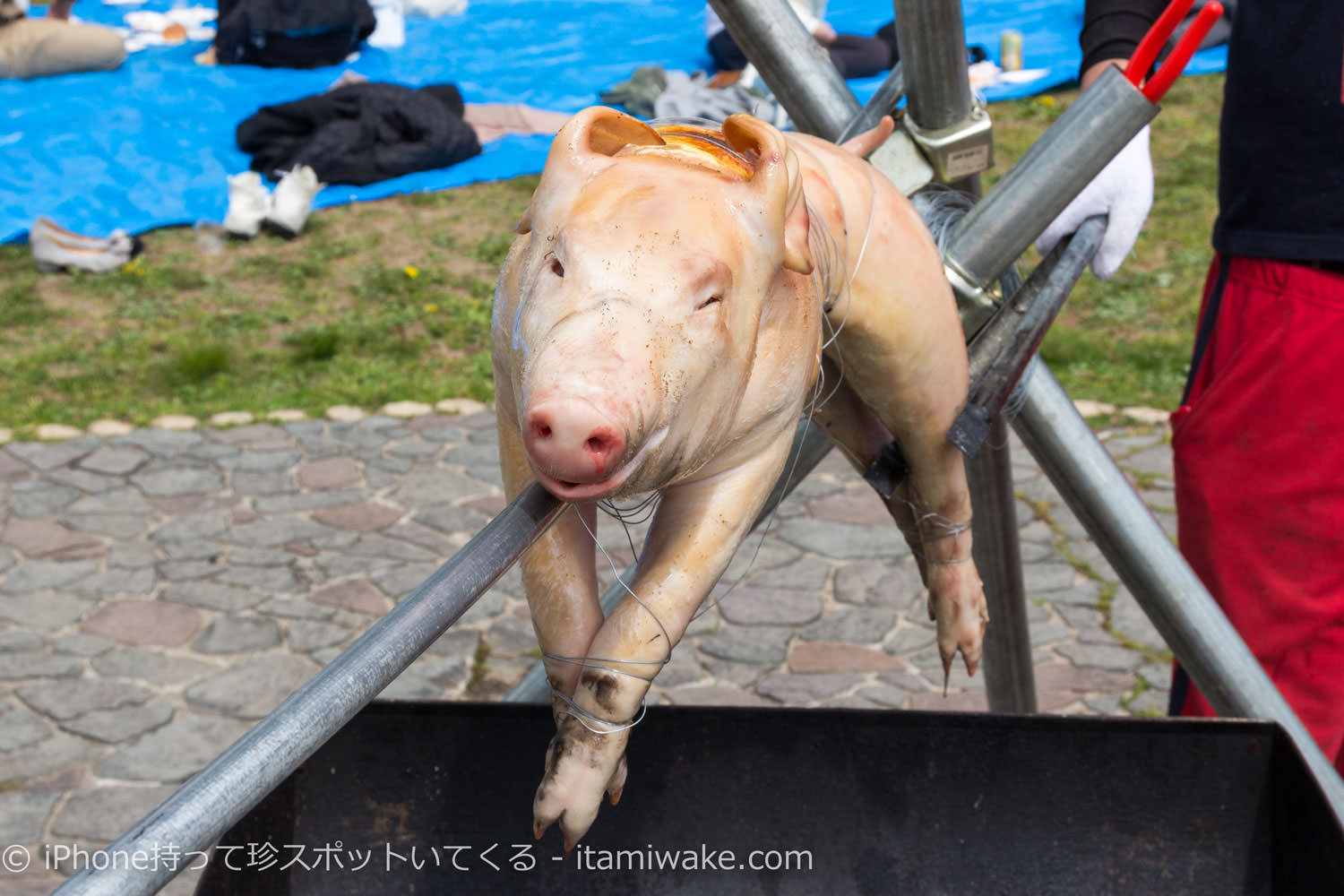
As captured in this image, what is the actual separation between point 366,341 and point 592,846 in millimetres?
4125

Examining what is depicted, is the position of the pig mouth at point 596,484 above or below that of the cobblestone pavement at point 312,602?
above

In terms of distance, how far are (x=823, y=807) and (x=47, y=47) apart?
23.5ft

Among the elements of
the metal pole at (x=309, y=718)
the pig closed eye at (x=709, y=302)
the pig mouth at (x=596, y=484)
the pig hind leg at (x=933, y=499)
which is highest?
the pig closed eye at (x=709, y=302)

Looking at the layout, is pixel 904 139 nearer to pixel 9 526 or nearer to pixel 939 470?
pixel 939 470

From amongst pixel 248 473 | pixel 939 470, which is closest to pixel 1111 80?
pixel 939 470

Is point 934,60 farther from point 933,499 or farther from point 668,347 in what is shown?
point 668,347

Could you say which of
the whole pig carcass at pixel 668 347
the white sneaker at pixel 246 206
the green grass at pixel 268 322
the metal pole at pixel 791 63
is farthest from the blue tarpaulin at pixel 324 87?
the whole pig carcass at pixel 668 347

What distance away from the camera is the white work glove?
1652 millimetres

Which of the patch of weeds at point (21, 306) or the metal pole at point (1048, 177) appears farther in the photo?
the patch of weeds at point (21, 306)

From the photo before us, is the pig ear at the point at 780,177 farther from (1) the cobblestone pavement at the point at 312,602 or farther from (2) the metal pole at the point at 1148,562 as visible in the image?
(1) the cobblestone pavement at the point at 312,602

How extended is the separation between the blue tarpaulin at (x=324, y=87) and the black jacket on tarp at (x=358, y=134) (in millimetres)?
85

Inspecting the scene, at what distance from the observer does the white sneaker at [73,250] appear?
5766 millimetres

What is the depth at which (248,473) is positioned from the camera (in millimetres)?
4367

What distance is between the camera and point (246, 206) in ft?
20.3
